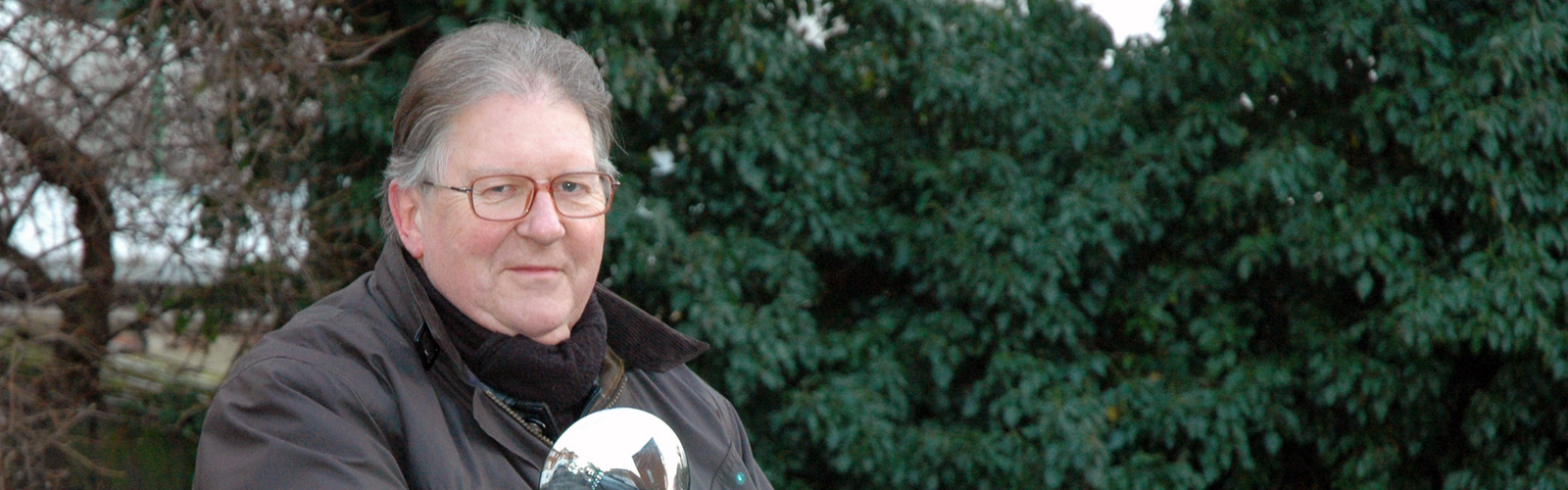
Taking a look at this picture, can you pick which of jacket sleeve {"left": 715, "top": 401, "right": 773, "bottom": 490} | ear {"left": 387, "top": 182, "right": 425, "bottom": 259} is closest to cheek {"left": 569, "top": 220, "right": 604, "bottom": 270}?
ear {"left": 387, "top": 182, "right": 425, "bottom": 259}

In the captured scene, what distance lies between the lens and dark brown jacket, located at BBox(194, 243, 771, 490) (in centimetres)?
157

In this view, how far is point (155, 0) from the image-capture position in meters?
4.06

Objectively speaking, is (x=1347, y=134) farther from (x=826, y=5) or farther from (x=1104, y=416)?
(x=826, y=5)

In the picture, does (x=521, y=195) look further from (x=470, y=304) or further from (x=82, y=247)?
(x=82, y=247)

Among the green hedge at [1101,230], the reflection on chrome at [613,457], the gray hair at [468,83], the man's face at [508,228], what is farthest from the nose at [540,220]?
the green hedge at [1101,230]

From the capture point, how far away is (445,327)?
1912 millimetres

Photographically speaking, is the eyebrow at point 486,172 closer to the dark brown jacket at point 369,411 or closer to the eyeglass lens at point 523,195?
the eyeglass lens at point 523,195

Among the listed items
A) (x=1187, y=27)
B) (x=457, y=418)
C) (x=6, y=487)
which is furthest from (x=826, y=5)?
(x=457, y=418)

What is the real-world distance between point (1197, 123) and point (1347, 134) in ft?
1.85

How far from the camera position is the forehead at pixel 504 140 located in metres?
1.87

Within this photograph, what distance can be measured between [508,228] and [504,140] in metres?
0.12

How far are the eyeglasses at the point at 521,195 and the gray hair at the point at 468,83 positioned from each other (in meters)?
0.06

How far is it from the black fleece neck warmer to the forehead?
0.68 feet

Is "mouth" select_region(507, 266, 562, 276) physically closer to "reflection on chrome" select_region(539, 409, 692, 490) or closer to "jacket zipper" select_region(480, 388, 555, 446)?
"jacket zipper" select_region(480, 388, 555, 446)
